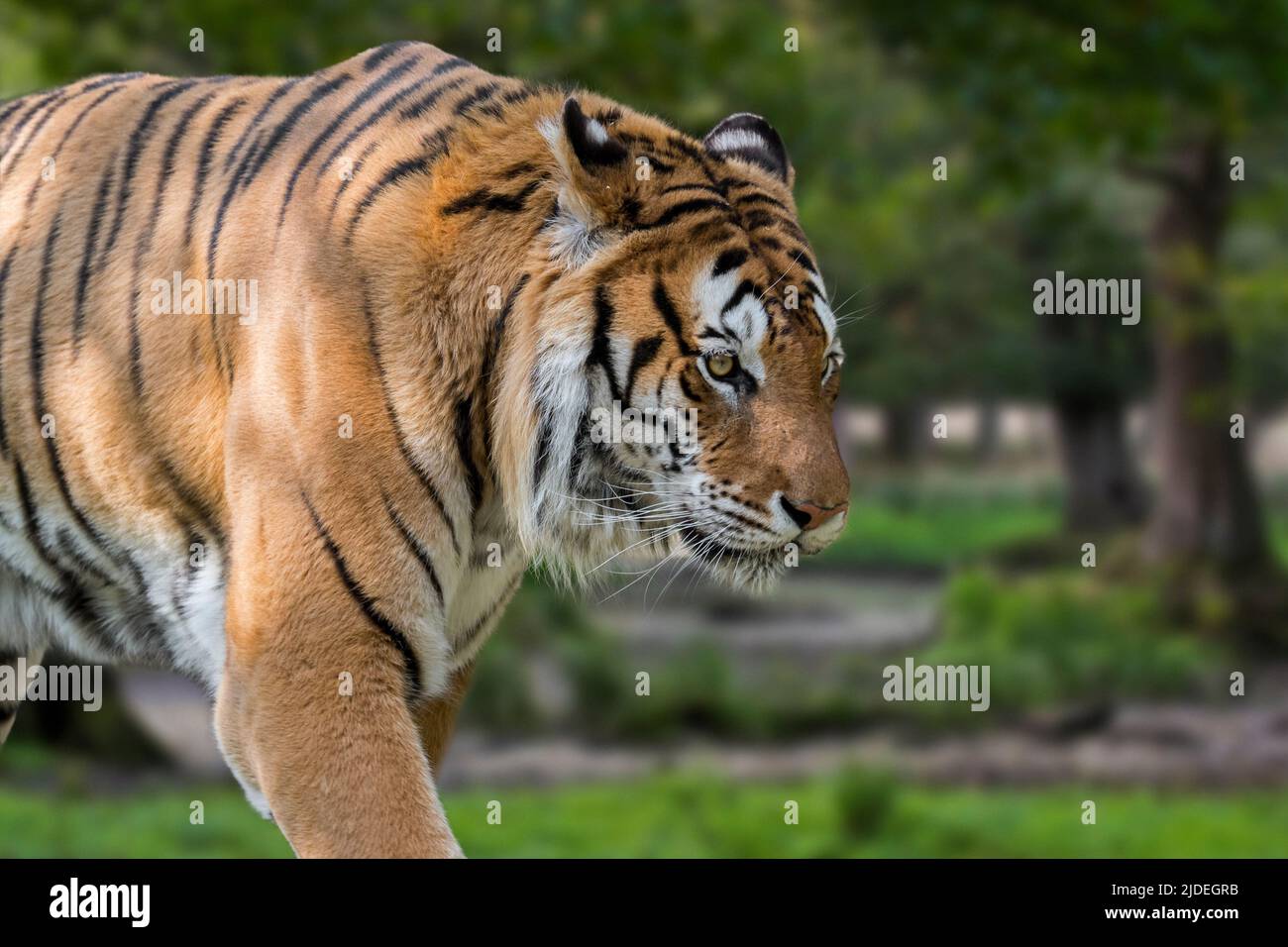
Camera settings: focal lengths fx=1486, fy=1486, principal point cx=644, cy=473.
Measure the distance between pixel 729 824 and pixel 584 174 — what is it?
6909 millimetres

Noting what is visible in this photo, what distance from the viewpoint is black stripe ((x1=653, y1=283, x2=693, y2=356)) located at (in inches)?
103

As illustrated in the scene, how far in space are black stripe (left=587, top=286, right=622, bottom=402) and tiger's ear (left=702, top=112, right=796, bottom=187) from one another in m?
0.51

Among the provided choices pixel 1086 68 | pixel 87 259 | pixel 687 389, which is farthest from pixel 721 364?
pixel 1086 68

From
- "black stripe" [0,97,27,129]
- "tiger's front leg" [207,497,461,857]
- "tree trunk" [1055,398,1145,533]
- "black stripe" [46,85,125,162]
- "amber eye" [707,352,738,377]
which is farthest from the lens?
"tree trunk" [1055,398,1145,533]

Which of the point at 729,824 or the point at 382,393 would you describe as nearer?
the point at 382,393

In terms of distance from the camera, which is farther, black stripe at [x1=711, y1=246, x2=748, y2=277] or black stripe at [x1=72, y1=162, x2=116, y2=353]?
black stripe at [x1=72, y1=162, x2=116, y2=353]

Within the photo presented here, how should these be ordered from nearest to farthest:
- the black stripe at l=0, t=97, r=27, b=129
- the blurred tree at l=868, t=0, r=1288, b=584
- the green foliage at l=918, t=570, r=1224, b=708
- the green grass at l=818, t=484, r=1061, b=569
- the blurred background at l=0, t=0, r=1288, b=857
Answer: the black stripe at l=0, t=97, r=27, b=129
the blurred tree at l=868, t=0, r=1288, b=584
the blurred background at l=0, t=0, r=1288, b=857
the green foliage at l=918, t=570, r=1224, b=708
the green grass at l=818, t=484, r=1061, b=569

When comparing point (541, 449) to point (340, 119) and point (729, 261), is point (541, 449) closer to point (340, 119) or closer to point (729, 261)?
point (729, 261)

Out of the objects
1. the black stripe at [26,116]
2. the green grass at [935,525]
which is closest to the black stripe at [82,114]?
the black stripe at [26,116]

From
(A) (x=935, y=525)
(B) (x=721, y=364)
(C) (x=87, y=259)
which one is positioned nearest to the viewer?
(B) (x=721, y=364)

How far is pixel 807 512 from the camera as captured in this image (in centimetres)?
265

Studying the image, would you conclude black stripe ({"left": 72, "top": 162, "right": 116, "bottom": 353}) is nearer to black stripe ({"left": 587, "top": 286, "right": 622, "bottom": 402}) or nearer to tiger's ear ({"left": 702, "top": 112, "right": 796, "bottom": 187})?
black stripe ({"left": 587, "top": 286, "right": 622, "bottom": 402})

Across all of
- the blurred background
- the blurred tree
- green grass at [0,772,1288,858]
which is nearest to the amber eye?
the blurred background
